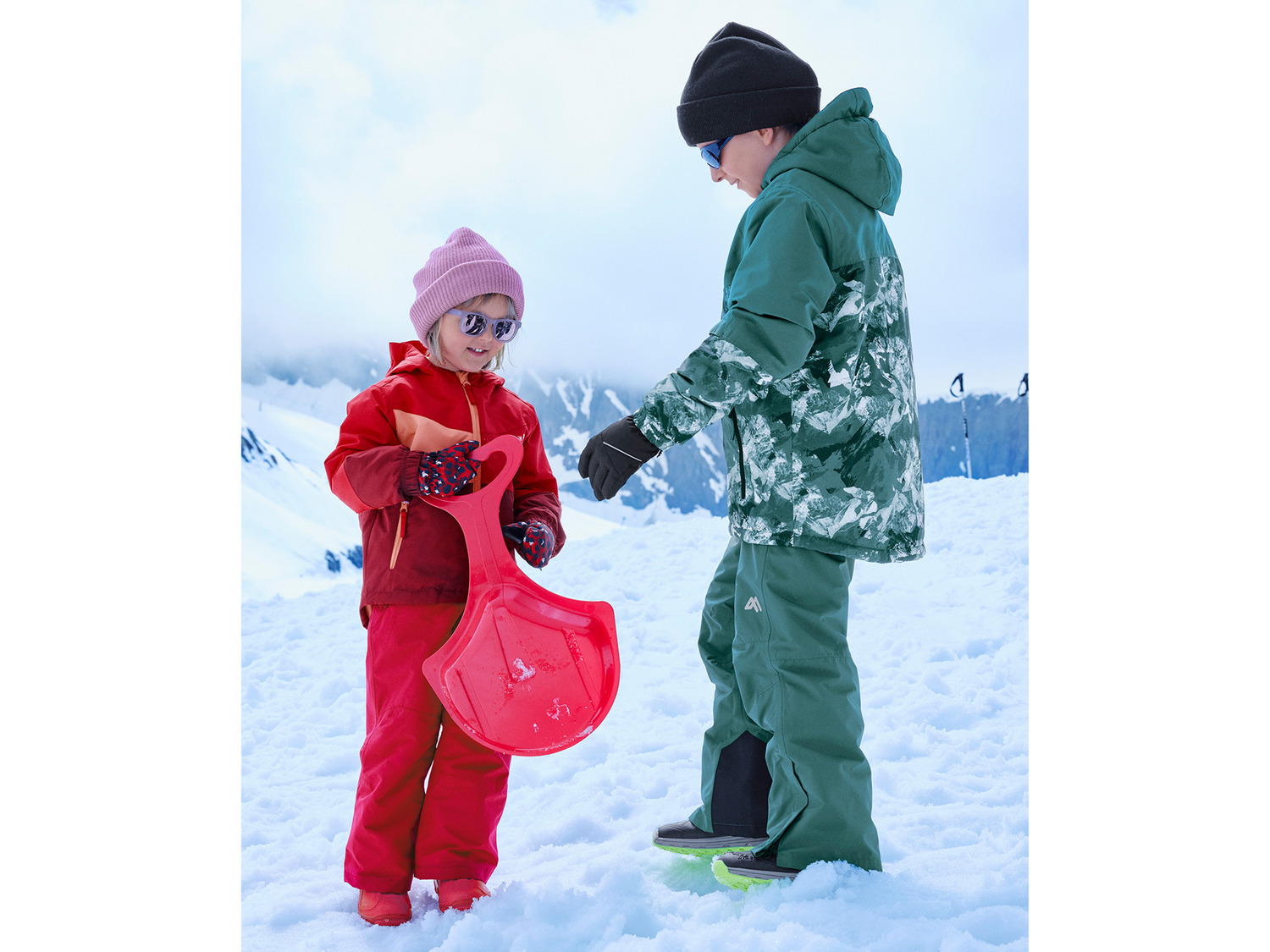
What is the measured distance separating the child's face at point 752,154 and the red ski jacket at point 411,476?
1.90 feet

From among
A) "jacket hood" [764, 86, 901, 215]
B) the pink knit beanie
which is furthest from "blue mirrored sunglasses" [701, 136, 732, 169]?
the pink knit beanie

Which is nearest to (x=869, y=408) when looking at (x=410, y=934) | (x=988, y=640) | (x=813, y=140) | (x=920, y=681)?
(x=813, y=140)

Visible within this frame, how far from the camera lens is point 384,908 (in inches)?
53.5

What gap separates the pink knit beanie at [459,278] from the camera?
1.46 metres

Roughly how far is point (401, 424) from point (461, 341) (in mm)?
173

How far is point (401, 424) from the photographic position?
146cm

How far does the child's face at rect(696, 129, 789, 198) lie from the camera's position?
1.48 m

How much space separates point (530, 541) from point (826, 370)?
0.54 m

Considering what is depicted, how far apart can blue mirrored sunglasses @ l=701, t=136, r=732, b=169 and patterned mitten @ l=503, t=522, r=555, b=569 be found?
0.71m

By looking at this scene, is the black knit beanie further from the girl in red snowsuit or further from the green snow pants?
the green snow pants

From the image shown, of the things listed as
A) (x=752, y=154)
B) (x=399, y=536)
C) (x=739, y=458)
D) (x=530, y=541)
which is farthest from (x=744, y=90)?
(x=399, y=536)

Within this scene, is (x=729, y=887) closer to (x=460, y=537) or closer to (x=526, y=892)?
(x=526, y=892)

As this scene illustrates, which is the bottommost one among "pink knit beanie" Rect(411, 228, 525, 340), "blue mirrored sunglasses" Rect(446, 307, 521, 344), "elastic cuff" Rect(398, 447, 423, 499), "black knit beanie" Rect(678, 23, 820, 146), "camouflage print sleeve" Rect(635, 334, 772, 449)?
"elastic cuff" Rect(398, 447, 423, 499)

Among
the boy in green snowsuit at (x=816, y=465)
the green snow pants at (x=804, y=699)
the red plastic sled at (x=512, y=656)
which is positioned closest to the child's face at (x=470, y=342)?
the red plastic sled at (x=512, y=656)
